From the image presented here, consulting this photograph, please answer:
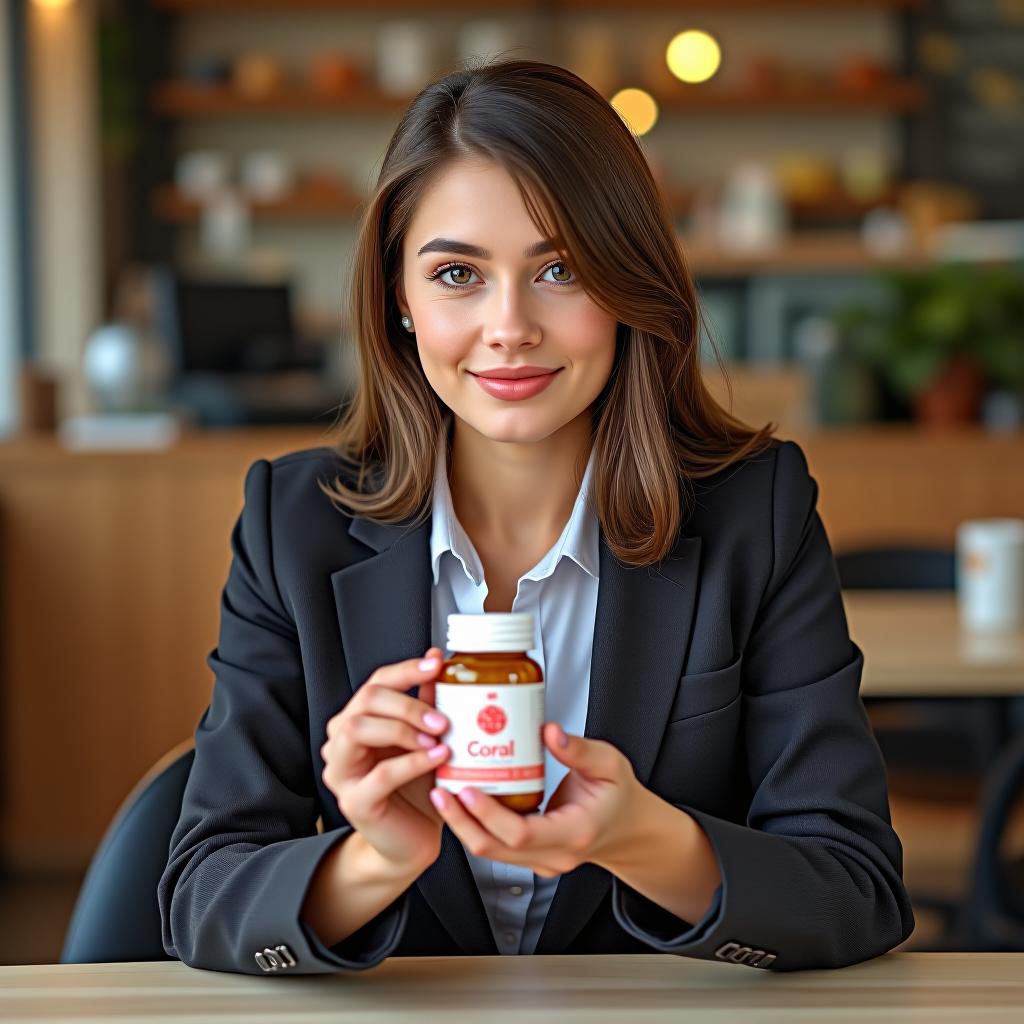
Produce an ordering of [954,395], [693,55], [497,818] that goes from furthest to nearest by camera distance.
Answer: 1. [693,55]
2. [954,395]
3. [497,818]

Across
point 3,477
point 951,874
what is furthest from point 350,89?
point 951,874

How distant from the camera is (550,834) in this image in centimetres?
88

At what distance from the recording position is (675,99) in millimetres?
7316

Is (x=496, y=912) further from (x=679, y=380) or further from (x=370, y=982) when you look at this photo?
(x=679, y=380)

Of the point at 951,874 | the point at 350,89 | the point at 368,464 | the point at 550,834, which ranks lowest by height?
the point at 951,874

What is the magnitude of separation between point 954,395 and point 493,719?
289cm

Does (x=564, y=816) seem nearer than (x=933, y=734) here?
Yes

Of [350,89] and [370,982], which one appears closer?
[370,982]

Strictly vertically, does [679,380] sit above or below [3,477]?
above

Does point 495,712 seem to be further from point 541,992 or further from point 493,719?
point 541,992

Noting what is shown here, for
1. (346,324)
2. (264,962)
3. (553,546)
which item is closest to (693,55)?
(346,324)

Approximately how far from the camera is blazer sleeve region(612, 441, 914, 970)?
3.29 feet

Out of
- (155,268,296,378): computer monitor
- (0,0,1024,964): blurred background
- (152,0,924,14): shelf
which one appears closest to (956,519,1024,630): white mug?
(0,0,1024,964): blurred background

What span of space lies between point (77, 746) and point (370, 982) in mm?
2718
